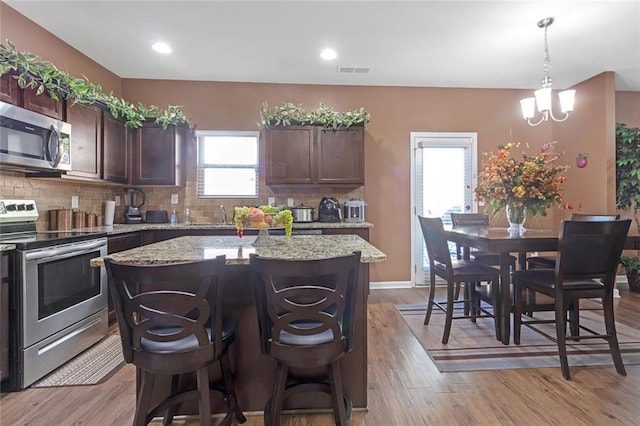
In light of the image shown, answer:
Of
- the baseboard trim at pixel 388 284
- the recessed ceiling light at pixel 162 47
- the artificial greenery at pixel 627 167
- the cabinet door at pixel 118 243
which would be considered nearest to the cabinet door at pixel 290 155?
the recessed ceiling light at pixel 162 47

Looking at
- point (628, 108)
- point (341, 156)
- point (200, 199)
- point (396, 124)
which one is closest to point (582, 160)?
point (628, 108)

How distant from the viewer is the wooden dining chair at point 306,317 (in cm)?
129

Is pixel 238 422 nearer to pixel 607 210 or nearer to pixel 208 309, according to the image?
pixel 208 309

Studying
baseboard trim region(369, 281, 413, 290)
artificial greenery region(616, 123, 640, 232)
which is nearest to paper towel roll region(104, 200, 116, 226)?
baseboard trim region(369, 281, 413, 290)

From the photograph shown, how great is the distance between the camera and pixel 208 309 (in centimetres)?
130

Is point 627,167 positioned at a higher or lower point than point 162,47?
lower

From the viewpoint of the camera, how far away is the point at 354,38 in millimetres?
3236

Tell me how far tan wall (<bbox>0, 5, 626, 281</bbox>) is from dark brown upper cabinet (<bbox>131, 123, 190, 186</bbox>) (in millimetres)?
385

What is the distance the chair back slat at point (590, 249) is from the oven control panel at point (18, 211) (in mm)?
3993

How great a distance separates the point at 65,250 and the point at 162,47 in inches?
91.3

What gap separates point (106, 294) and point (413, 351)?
106 inches

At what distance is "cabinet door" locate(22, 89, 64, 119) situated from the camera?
2.32 m

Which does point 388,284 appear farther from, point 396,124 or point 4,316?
point 4,316

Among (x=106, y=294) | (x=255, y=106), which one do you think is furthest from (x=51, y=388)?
(x=255, y=106)
